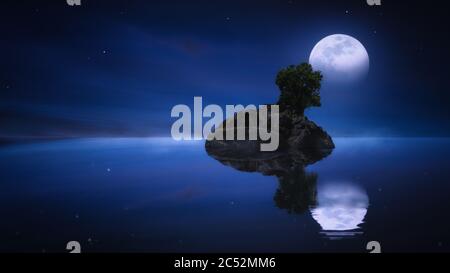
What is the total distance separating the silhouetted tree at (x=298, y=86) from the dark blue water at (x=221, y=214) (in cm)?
1486

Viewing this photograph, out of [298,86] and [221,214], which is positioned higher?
[298,86]

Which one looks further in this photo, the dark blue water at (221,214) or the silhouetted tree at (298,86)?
the silhouetted tree at (298,86)

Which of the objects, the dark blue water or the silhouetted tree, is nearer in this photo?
the dark blue water

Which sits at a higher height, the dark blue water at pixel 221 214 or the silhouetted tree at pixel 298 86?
the silhouetted tree at pixel 298 86

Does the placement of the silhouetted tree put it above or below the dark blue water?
above

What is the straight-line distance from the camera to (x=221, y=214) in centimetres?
1644

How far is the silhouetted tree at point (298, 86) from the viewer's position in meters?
41.1

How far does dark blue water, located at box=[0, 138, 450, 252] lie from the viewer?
11758 mm

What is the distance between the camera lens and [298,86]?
40812mm

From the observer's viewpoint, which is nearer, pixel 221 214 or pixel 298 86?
pixel 221 214

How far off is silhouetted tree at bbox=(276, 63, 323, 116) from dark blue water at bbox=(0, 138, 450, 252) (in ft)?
48.7

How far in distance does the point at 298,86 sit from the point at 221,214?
90.5 feet

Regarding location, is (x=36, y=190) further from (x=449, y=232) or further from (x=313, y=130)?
(x=313, y=130)

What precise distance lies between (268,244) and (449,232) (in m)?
6.63
